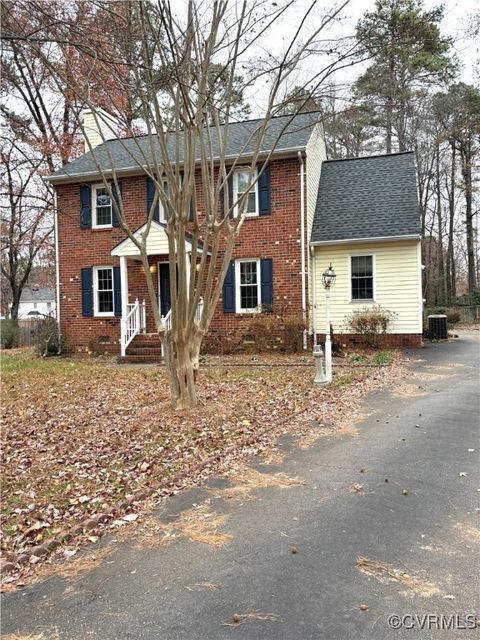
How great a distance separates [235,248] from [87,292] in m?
5.40

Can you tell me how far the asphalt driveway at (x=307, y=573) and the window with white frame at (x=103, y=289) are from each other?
12.6 metres

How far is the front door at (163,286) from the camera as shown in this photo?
51.2 ft

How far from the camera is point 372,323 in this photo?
45.8 ft

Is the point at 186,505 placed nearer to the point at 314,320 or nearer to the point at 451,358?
the point at 451,358

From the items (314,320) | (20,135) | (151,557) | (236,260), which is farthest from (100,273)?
(151,557)

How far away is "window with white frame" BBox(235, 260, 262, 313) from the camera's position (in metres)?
15.1

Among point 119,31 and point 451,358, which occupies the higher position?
point 119,31

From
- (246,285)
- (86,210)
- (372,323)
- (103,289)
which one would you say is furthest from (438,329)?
(86,210)

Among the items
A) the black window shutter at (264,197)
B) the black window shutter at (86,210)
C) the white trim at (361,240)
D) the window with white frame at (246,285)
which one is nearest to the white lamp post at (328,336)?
the white trim at (361,240)

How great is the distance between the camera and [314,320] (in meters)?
15.3

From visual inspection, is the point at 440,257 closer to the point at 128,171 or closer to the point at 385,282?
the point at 385,282

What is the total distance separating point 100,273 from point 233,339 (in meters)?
5.40

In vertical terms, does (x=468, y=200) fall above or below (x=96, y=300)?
above

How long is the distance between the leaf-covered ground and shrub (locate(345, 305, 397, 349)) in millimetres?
2811
